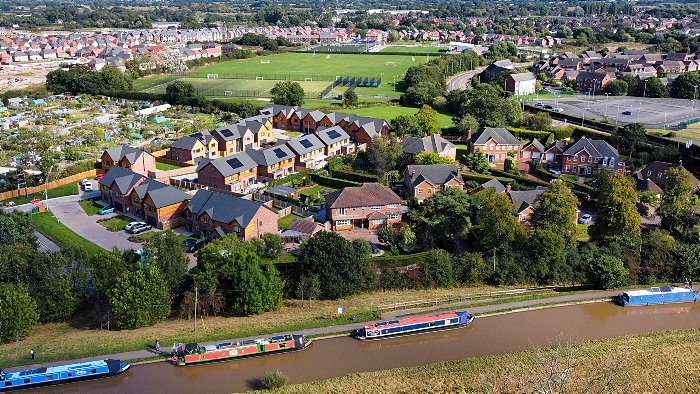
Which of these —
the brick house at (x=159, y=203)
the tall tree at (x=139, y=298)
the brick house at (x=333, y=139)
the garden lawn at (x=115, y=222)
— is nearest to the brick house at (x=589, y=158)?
the brick house at (x=333, y=139)

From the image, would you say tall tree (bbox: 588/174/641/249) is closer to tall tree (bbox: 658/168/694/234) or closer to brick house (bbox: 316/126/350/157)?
tall tree (bbox: 658/168/694/234)

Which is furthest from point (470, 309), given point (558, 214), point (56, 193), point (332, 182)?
Answer: point (56, 193)

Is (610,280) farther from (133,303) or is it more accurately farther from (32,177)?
(32,177)

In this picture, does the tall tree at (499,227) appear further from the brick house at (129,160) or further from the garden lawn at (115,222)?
the brick house at (129,160)

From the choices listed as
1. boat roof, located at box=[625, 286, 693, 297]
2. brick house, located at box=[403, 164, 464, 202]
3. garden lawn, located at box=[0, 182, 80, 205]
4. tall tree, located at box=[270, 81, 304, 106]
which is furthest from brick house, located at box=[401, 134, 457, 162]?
garden lawn, located at box=[0, 182, 80, 205]

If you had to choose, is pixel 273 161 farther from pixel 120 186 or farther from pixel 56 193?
pixel 56 193

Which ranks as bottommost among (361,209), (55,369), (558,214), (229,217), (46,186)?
(55,369)
